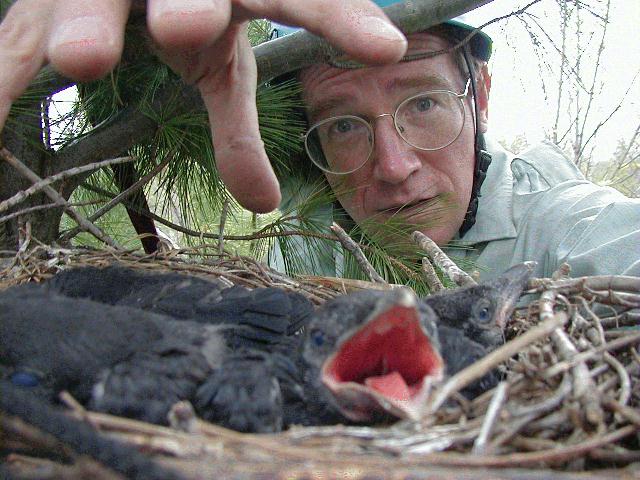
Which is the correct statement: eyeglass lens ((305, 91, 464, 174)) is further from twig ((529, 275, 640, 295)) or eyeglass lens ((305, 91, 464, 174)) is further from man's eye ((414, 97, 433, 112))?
twig ((529, 275, 640, 295))

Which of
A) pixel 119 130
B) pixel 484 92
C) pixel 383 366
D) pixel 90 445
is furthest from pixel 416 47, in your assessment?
pixel 90 445

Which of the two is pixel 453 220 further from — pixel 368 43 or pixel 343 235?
pixel 368 43

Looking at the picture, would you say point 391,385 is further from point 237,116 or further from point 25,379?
point 237,116

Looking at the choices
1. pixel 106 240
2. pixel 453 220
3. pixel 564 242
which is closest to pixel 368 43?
pixel 106 240

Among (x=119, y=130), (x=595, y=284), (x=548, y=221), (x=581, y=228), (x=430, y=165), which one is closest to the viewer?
(x=595, y=284)

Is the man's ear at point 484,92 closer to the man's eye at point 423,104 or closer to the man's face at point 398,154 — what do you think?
the man's face at point 398,154

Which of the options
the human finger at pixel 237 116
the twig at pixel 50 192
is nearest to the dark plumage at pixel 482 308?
the human finger at pixel 237 116

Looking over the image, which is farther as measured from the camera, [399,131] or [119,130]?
[399,131]
